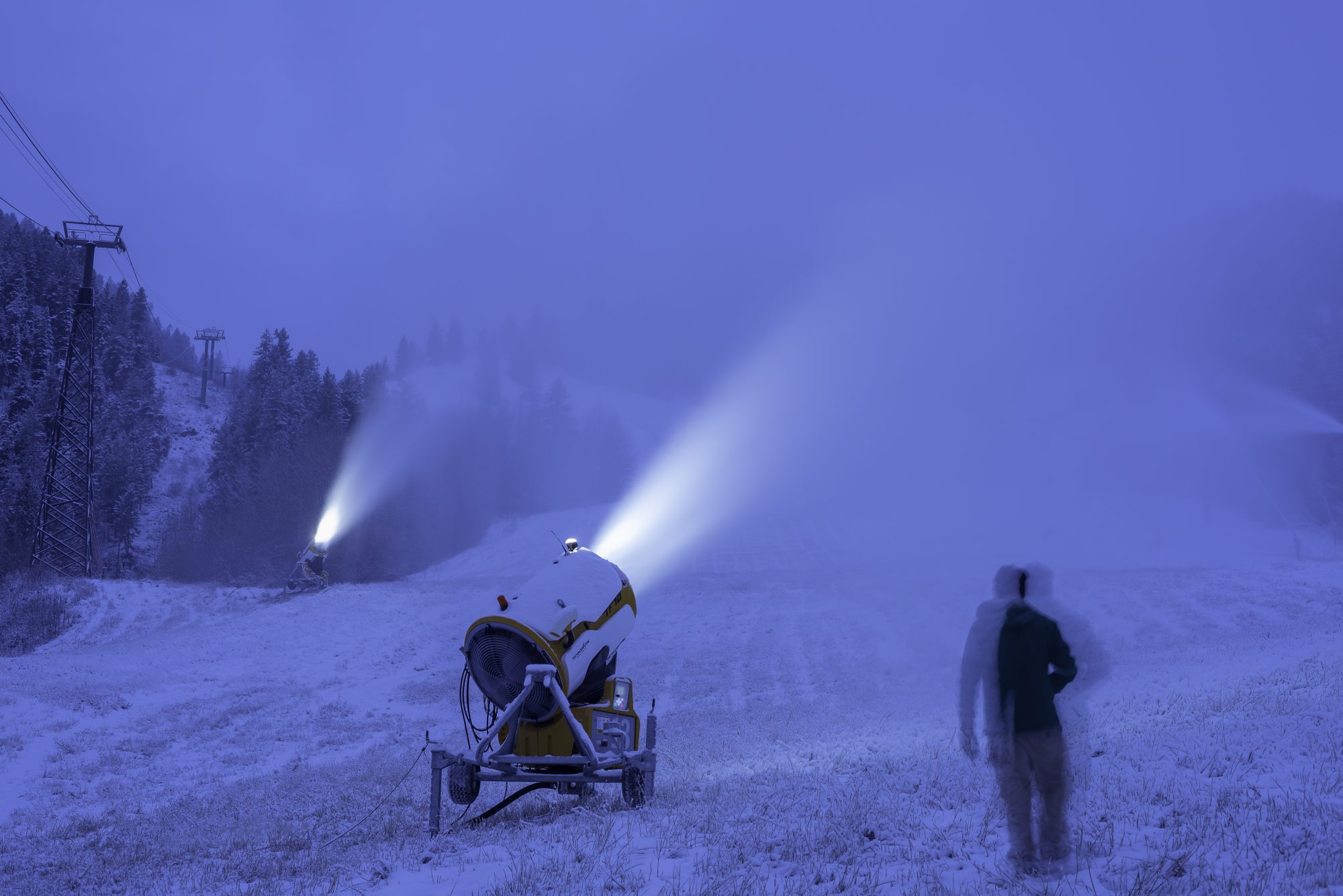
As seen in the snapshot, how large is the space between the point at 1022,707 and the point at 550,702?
6.05m

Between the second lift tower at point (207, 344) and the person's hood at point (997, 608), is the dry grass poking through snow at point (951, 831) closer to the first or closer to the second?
the person's hood at point (997, 608)

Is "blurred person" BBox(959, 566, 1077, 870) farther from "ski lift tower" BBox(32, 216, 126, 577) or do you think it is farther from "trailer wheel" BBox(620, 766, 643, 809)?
"ski lift tower" BBox(32, 216, 126, 577)

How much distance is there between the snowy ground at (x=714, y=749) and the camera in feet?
21.2

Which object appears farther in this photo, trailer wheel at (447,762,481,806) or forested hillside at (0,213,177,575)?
forested hillside at (0,213,177,575)

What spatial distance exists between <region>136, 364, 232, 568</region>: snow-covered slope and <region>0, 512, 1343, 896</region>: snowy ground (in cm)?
4521

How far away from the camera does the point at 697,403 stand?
18138cm

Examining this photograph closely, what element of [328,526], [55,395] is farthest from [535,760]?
[55,395]

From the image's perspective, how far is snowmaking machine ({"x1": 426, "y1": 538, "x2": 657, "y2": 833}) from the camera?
9570mm

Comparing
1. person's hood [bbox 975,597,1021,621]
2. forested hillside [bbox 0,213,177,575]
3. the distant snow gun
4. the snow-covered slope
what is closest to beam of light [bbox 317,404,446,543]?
the distant snow gun

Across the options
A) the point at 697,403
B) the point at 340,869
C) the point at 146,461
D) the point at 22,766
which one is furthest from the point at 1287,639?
the point at 697,403

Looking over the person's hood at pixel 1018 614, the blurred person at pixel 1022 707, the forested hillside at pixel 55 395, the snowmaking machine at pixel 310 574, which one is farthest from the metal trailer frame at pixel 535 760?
the forested hillside at pixel 55 395

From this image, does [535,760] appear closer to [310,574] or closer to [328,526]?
[310,574]

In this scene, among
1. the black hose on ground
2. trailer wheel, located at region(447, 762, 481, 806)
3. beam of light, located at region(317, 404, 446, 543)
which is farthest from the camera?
beam of light, located at region(317, 404, 446, 543)

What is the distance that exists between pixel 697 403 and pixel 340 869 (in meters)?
175
